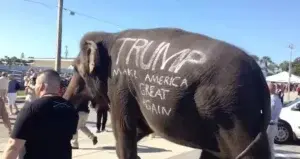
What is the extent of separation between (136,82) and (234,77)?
100 cm

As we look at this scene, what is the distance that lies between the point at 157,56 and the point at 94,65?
841mm

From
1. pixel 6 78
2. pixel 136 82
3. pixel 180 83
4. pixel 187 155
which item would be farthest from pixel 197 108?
pixel 6 78

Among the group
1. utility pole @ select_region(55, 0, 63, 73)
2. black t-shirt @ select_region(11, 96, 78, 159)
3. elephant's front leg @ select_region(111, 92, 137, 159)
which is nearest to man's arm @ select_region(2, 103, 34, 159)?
black t-shirt @ select_region(11, 96, 78, 159)

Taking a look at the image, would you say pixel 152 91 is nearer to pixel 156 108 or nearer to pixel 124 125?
pixel 156 108

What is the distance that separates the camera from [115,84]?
413 cm

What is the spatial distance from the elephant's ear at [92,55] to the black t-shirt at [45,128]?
0.75 m

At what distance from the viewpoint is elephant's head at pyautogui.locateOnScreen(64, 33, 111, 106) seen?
169 inches

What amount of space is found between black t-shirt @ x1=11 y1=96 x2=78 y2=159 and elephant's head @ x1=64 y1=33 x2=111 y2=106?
0.72 m

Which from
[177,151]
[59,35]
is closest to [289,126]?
[177,151]

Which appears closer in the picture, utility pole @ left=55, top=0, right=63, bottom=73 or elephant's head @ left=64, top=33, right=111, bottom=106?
elephant's head @ left=64, top=33, right=111, bottom=106

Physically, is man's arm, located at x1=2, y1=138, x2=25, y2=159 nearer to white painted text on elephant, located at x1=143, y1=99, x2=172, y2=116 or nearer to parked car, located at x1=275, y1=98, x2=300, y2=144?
white painted text on elephant, located at x1=143, y1=99, x2=172, y2=116

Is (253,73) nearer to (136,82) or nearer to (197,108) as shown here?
(197,108)

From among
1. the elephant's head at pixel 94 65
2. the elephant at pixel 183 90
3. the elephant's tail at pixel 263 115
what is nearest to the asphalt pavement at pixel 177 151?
the elephant's head at pixel 94 65

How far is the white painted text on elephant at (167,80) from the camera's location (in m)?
3.39
